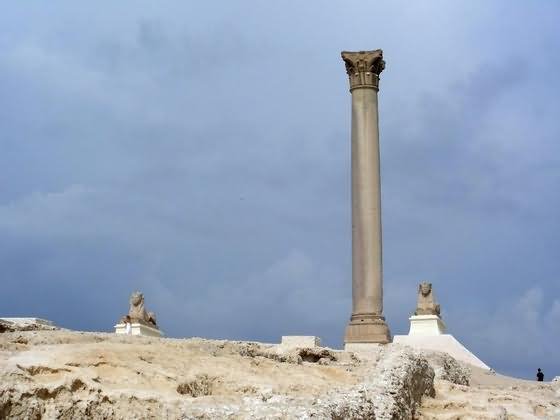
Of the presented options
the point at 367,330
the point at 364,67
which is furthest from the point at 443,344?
the point at 364,67

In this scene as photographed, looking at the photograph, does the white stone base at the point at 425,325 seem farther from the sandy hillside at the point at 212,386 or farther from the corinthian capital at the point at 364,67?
the sandy hillside at the point at 212,386

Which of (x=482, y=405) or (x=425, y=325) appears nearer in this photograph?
(x=482, y=405)

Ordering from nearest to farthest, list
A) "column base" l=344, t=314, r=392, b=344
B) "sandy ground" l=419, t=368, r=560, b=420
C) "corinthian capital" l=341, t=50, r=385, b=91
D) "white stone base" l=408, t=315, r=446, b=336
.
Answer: "sandy ground" l=419, t=368, r=560, b=420 < "column base" l=344, t=314, r=392, b=344 < "corinthian capital" l=341, t=50, r=385, b=91 < "white stone base" l=408, t=315, r=446, b=336

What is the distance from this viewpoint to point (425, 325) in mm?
25922

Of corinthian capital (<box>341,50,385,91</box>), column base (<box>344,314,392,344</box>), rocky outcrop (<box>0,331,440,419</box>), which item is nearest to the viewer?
rocky outcrop (<box>0,331,440,419</box>)

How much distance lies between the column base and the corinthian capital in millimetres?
6434

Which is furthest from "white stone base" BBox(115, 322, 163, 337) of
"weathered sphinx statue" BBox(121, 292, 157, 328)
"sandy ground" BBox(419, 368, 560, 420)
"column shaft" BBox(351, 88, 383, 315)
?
"sandy ground" BBox(419, 368, 560, 420)

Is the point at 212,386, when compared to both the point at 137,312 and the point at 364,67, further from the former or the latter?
the point at 137,312

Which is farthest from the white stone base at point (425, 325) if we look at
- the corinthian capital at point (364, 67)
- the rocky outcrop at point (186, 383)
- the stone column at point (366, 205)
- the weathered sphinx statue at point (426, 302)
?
the rocky outcrop at point (186, 383)

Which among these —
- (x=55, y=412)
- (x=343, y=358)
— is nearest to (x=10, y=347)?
(x=55, y=412)

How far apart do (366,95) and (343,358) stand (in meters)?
13.7

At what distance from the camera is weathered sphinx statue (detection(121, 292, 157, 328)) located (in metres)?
25.7

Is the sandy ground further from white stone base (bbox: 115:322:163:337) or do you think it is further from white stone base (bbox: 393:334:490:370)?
white stone base (bbox: 115:322:163:337)

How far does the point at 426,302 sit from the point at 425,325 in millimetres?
800
